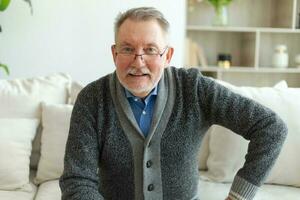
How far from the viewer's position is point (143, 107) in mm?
1372

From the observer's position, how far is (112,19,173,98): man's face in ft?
4.10

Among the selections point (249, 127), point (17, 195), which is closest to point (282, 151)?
point (249, 127)

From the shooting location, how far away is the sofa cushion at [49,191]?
1.74 metres

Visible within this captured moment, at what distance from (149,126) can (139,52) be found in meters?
0.25

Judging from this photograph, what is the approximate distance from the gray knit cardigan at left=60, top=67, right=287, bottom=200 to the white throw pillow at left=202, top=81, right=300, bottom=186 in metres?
0.44

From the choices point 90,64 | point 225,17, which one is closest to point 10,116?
point 90,64

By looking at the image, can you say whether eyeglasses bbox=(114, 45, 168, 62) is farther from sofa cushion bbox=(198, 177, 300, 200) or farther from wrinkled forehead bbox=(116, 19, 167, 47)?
sofa cushion bbox=(198, 177, 300, 200)

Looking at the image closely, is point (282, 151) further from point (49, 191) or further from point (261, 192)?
point (49, 191)

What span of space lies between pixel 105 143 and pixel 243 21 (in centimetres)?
244

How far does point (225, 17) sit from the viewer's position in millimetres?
3242

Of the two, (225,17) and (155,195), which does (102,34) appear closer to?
(225,17)

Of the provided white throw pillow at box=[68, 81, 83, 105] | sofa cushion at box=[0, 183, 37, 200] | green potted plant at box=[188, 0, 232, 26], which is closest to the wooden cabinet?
green potted plant at box=[188, 0, 232, 26]

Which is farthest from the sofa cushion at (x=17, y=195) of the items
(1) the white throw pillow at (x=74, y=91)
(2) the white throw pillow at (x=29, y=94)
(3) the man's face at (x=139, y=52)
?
(3) the man's face at (x=139, y=52)

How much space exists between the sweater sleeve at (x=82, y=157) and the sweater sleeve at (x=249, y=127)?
1.22ft
